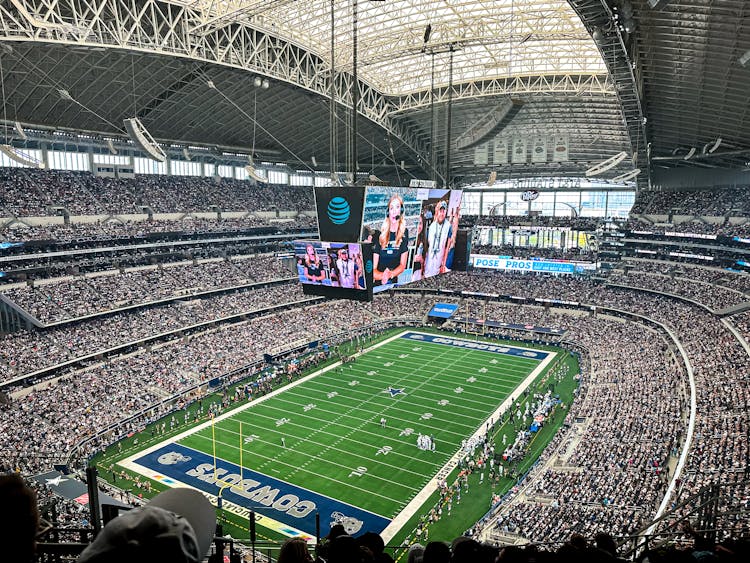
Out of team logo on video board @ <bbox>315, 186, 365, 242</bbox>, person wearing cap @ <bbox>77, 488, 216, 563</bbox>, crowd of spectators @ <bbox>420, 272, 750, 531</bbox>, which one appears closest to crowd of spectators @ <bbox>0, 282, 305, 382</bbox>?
team logo on video board @ <bbox>315, 186, 365, 242</bbox>

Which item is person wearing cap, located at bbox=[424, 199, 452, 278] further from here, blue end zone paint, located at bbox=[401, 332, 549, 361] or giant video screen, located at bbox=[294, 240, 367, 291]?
blue end zone paint, located at bbox=[401, 332, 549, 361]

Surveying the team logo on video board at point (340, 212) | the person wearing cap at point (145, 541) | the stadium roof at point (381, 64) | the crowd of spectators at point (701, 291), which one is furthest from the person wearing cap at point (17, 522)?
the crowd of spectators at point (701, 291)

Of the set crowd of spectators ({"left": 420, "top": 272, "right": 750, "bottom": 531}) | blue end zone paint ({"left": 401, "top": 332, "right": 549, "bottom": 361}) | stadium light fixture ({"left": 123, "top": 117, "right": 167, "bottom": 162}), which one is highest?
stadium light fixture ({"left": 123, "top": 117, "right": 167, "bottom": 162})

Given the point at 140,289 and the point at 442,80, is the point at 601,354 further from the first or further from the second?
the point at 140,289

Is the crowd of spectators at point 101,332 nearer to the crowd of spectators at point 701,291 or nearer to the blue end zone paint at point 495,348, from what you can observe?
the blue end zone paint at point 495,348

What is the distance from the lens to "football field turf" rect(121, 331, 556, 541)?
2333 cm

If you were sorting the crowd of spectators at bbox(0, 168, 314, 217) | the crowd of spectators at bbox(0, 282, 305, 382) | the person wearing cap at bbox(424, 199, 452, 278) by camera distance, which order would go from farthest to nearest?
the crowd of spectators at bbox(0, 168, 314, 217) → the crowd of spectators at bbox(0, 282, 305, 382) → the person wearing cap at bbox(424, 199, 452, 278)

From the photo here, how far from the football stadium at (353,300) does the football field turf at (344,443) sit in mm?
169

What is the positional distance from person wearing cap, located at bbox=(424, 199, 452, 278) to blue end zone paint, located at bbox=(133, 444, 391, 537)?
12.7 meters

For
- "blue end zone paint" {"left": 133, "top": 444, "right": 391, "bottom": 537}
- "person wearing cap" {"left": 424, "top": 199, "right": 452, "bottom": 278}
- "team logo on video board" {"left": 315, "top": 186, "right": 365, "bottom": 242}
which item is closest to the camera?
"blue end zone paint" {"left": 133, "top": 444, "right": 391, "bottom": 537}

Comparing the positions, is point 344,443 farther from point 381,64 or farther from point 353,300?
point 381,64

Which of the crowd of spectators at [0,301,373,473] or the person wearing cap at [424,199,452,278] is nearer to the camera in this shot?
the crowd of spectators at [0,301,373,473]

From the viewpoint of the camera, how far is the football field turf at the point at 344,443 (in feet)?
76.5

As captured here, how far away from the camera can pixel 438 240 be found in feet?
101
